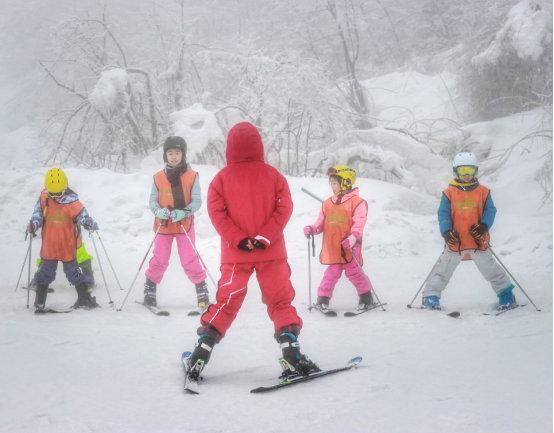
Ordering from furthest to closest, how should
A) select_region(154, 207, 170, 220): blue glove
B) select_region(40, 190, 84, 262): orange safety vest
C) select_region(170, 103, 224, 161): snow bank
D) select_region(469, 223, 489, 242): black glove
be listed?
select_region(170, 103, 224, 161): snow bank
select_region(154, 207, 170, 220): blue glove
select_region(40, 190, 84, 262): orange safety vest
select_region(469, 223, 489, 242): black glove

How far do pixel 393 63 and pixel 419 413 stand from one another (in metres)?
13.3

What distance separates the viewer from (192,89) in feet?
40.3

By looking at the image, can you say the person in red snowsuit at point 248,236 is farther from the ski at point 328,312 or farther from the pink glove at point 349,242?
the ski at point 328,312

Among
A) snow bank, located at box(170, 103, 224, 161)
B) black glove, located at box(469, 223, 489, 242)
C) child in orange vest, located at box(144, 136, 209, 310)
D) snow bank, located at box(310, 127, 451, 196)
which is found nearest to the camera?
black glove, located at box(469, 223, 489, 242)

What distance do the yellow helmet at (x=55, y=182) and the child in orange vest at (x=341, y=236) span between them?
6.88 ft

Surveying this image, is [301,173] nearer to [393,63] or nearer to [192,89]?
[192,89]

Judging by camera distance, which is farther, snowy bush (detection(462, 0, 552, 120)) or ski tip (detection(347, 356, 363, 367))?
snowy bush (detection(462, 0, 552, 120))

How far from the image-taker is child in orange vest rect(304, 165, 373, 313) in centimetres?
427

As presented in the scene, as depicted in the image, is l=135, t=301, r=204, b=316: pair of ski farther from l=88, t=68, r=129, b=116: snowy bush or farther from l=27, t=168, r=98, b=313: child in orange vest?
l=88, t=68, r=129, b=116: snowy bush

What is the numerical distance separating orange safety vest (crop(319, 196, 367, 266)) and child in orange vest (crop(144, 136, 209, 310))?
1100 millimetres

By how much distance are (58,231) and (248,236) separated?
7.26 feet

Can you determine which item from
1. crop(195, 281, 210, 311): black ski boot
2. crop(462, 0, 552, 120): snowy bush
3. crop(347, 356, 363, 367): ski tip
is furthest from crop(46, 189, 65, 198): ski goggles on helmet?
crop(462, 0, 552, 120): snowy bush

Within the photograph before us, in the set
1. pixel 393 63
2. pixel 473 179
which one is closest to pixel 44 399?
pixel 473 179

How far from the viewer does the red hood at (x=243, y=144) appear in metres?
2.80
